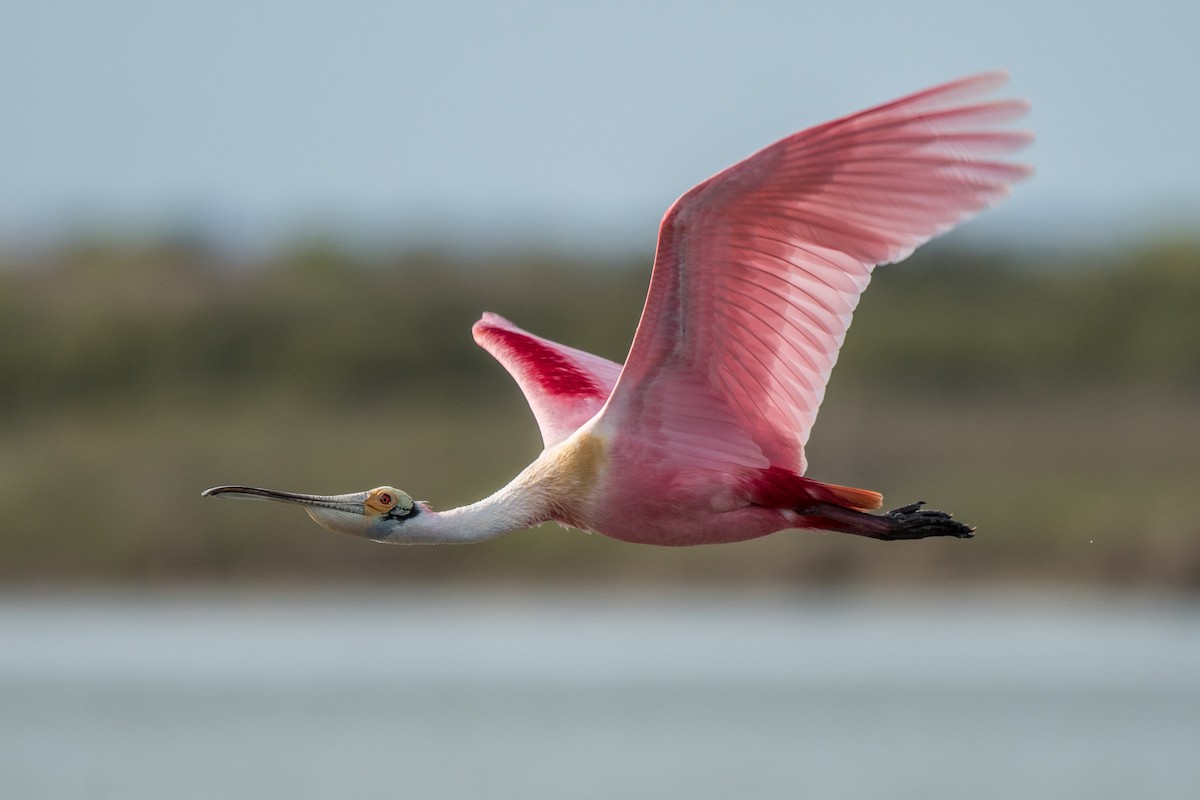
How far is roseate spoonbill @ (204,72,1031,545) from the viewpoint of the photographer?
5.78 m

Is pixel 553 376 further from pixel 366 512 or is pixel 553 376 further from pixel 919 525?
pixel 919 525

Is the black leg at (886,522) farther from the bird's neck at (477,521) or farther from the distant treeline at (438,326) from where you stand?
the distant treeline at (438,326)

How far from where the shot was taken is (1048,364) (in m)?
29.3

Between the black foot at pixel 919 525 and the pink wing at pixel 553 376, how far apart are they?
1.13 metres

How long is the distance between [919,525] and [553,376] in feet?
4.91

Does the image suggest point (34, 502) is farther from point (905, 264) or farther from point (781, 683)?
point (905, 264)

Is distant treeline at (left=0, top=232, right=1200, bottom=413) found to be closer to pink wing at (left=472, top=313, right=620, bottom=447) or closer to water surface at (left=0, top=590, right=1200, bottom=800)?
water surface at (left=0, top=590, right=1200, bottom=800)

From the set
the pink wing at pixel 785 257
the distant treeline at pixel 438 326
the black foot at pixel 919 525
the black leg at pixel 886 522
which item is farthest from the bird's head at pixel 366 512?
the distant treeline at pixel 438 326

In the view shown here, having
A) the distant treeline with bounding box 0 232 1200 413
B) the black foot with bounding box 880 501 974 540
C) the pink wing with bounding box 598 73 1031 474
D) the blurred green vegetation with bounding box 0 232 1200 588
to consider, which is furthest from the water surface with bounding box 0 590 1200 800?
the pink wing with bounding box 598 73 1031 474

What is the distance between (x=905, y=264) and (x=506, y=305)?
19.2 feet

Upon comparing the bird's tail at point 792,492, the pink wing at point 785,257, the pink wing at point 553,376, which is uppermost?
the pink wing at point 785,257

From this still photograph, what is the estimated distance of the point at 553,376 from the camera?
7348 mm

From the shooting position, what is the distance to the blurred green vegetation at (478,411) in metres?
22.8

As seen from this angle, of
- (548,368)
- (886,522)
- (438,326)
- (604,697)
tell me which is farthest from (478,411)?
(886,522)
